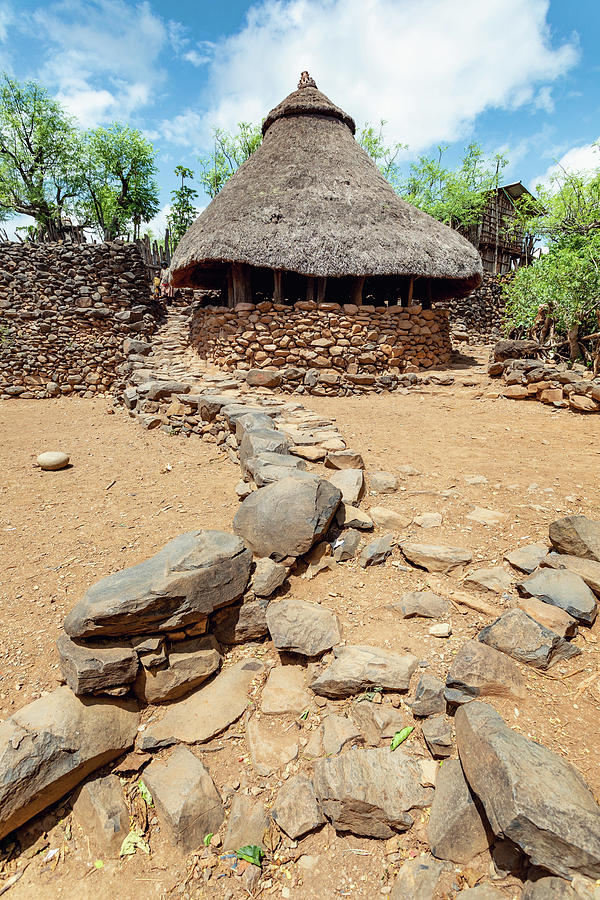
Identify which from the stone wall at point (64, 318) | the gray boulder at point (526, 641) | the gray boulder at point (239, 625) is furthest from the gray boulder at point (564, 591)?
the stone wall at point (64, 318)

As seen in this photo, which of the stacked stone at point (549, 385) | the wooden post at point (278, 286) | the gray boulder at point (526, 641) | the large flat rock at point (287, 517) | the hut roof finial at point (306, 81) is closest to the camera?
the gray boulder at point (526, 641)

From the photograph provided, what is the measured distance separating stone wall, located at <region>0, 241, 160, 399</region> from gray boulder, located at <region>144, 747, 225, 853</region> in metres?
9.48

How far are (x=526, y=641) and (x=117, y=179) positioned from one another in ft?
82.9

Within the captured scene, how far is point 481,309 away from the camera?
16641mm

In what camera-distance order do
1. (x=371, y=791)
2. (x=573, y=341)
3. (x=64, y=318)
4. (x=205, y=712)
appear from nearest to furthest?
(x=371, y=791) < (x=205, y=712) < (x=573, y=341) < (x=64, y=318)

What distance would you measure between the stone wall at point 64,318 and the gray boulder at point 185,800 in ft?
31.1

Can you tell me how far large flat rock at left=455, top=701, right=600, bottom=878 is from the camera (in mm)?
1220

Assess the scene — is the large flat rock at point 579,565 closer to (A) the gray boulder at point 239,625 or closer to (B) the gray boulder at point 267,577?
(B) the gray boulder at point 267,577

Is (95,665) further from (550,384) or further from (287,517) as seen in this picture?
(550,384)

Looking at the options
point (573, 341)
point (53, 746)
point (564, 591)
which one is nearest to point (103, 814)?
point (53, 746)

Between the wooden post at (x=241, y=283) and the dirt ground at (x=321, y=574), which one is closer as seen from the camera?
the dirt ground at (x=321, y=574)

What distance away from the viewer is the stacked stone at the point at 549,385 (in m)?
6.00

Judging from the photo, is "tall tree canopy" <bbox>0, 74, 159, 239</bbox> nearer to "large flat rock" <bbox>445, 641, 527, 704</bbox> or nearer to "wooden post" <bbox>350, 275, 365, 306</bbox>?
"wooden post" <bbox>350, 275, 365, 306</bbox>

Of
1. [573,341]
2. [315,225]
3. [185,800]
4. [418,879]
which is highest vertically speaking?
[315,225]
